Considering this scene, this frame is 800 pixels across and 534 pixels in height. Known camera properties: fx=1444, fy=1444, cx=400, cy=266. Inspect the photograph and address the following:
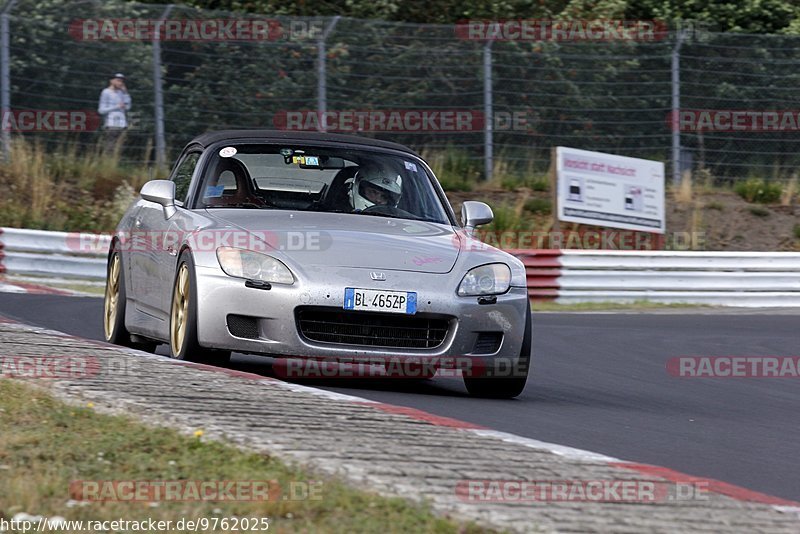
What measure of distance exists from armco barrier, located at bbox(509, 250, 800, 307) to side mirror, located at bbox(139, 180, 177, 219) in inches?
394

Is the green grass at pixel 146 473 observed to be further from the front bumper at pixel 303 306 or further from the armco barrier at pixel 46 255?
the armco barrier at pixel 46 255

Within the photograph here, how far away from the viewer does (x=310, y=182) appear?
28.6 ft

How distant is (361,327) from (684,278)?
11.4 m

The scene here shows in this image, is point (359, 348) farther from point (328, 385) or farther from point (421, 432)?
point (421, 432)

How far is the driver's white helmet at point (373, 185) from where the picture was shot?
870 cm

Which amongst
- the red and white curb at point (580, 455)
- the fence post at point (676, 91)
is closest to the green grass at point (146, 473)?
the red and white curb at point (580, 455)

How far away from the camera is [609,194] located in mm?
20000

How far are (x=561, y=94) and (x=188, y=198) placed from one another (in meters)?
13.5

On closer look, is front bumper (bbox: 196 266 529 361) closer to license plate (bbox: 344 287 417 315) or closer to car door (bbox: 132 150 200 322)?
license plate (bbox: 344 287 417 315)

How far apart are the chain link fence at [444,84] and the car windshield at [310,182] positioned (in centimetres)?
1199

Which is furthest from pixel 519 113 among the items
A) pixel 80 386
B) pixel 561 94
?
pixel 80 386

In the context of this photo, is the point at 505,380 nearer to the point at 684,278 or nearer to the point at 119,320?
the point at 119,320

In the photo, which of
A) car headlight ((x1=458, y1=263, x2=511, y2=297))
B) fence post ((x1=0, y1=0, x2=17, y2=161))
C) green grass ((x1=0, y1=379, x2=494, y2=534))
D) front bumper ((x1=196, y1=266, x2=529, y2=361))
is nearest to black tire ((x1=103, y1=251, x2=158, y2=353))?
front bumper ((x1=196, y1=266, x2=529, y2=361))

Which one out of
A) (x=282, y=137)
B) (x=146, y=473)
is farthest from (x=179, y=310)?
(x=146, y=473)
